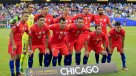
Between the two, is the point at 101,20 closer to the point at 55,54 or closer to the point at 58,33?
the point at 58,33

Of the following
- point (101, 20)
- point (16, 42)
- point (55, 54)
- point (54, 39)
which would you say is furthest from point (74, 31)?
point (16, 42)

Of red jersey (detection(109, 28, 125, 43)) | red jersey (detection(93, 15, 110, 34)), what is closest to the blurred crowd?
red jersey (detection(93, 15, 110, 34))

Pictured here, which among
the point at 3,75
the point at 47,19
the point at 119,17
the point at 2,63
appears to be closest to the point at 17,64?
the point at 3,75

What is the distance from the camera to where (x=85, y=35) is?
14.1 metres

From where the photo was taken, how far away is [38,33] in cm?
1244

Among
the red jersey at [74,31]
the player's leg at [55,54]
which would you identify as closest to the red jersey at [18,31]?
the player's leg at [55,54]

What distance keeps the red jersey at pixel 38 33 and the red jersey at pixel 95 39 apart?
195 centimetres

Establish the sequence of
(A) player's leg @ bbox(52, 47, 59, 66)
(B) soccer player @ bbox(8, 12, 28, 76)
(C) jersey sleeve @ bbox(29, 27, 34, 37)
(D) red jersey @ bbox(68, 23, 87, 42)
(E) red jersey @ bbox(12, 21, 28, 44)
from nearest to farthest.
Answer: (B) soccer player @ bbox(8, 12, 28, 76), (E) red jersey @ bbox(12, 21, 28, 44), (C) jersey sleeve @ bbox(29, 27, 34, 37), (A) player's leg @ bbox(52, 47, 59, 66), (D) red jersey @ bbox(68, 23, 87, 42)

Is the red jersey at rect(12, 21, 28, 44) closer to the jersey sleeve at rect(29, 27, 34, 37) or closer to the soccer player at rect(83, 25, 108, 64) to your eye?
the jersey sleeve at rect(29, 27, 34, 37)

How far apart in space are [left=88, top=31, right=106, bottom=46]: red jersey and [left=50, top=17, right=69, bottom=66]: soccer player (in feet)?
3.89

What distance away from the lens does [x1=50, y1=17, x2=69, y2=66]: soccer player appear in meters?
12.6

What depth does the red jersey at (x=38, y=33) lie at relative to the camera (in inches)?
488

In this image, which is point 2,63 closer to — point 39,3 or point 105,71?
point 105,71

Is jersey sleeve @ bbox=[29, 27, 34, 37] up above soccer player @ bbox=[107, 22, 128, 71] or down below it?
above
